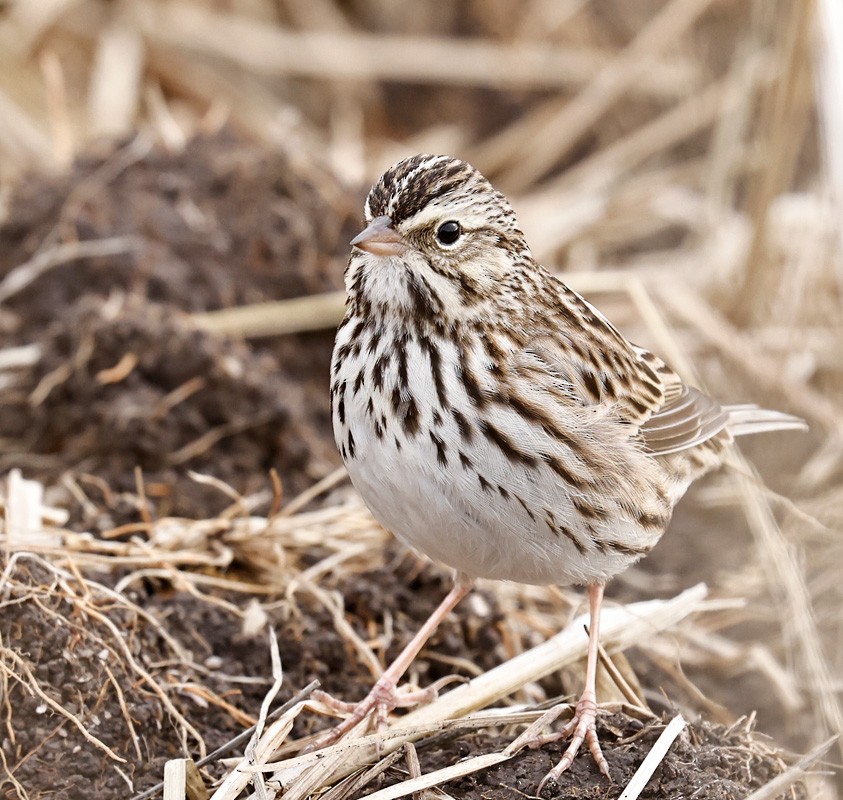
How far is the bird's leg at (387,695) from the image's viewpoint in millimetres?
4016

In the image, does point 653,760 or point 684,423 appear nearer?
point 653,760

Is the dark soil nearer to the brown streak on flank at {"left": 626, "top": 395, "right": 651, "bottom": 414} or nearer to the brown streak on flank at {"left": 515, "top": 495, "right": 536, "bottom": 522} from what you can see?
the brown streak on flank at {"left": 515, "top": 495, "right": 536, "bottom": 522}

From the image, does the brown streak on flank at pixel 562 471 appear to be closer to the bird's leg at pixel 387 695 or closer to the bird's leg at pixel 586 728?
the bird's leg at pixel 586 728

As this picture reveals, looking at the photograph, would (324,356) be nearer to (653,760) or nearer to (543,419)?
(543,419)

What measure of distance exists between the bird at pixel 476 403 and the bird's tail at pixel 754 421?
932 millimetres

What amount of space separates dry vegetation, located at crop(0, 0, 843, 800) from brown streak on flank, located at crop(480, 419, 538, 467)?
801 millimetres

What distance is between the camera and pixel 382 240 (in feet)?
11.5

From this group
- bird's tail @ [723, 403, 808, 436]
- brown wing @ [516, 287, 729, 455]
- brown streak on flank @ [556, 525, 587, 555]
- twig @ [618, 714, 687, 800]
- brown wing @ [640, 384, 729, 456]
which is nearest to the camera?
twig @ [618, 714, 687, 800]

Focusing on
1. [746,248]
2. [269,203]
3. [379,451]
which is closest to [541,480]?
[379,451]

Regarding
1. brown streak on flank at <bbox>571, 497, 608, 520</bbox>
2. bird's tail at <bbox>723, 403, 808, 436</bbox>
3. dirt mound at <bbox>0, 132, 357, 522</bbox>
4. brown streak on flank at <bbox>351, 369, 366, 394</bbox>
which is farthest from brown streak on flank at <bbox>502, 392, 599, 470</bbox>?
dirt mound at <bbox>0, 132, 357, 522</bbox>

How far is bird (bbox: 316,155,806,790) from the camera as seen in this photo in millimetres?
3525

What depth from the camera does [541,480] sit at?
141 inches

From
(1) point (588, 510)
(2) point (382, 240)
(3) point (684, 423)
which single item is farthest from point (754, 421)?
(2) point (382, 240)

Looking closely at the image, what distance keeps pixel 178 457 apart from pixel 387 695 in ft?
5.59
